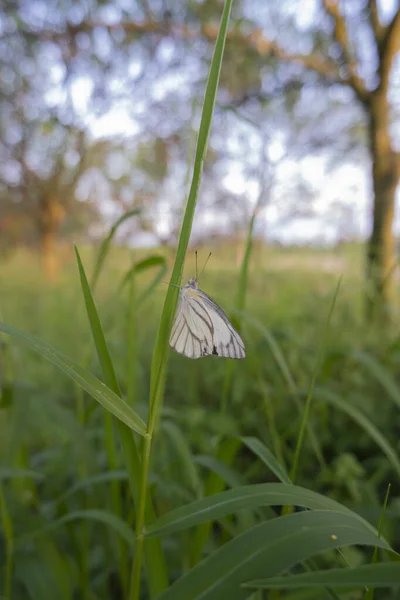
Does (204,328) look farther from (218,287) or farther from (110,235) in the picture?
(218,287)

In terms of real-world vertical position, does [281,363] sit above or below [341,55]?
below

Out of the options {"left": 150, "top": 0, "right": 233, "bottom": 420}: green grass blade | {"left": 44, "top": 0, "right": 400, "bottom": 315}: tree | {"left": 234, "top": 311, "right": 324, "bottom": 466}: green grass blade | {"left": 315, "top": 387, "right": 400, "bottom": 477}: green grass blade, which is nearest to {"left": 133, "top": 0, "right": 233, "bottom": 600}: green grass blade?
{"left": 150, "top": 0, "right": 233, "bottom": 420}: green grass blade

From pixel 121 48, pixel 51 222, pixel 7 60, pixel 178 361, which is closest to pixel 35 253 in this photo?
pixel 51 222

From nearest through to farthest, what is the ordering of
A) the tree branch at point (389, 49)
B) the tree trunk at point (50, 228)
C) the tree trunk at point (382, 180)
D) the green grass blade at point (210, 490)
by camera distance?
the green grass blade at point (210, 490) → the tree branch at point (389, 49) → the tree trunk at point (382, 180) → the tree trunk at point (50, 228)

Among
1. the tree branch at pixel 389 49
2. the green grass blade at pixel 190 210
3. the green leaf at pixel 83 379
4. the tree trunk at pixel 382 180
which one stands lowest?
the green leaf at pixel 83 379

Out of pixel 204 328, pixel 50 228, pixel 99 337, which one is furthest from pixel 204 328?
pixel 50 228

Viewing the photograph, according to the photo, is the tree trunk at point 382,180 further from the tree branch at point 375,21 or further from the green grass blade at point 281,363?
the green grass blade at point 281,363

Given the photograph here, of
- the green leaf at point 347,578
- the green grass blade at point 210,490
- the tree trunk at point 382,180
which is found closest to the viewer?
the green leaf at point 347,578

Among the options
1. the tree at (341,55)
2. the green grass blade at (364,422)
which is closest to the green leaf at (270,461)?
the green grass blade at (364,422)
